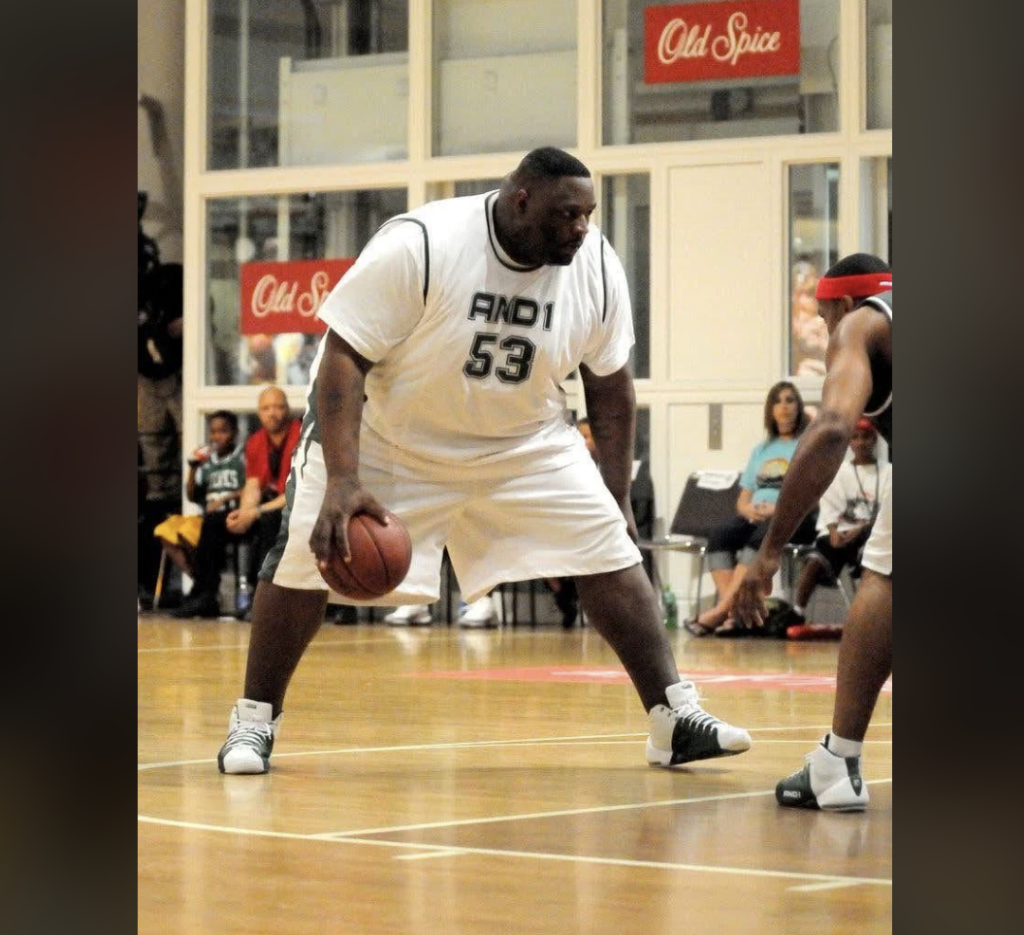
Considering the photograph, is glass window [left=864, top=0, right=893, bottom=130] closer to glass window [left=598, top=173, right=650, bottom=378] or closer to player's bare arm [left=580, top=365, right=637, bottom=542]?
glass window [left=598, top=173, right=650, bottom=378]

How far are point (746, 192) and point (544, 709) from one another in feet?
23.2

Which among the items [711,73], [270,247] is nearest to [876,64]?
[711,73]

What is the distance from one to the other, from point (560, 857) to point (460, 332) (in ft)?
5.46

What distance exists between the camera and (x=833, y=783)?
399 cm

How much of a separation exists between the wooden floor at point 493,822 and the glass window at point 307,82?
7.36 metres

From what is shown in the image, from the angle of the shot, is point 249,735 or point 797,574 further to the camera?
point 797,574

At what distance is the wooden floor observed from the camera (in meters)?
2.87

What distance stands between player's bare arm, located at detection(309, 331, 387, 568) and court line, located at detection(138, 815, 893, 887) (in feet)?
2.63

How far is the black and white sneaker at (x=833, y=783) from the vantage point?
3.98 meters

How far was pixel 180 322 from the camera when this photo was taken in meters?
14.7

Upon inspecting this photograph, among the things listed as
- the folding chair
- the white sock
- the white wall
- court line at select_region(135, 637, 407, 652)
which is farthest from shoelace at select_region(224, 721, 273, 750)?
the white wall

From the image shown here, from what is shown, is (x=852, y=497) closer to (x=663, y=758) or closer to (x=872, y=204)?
(x=872, y=204)
